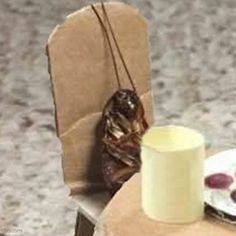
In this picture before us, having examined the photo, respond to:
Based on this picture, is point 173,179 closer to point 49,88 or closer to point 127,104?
point 127,104

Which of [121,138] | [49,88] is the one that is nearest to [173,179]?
[121,138]

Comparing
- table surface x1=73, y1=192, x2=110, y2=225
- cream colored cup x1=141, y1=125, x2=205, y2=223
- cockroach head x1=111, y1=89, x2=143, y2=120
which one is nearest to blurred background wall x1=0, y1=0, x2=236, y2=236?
table surface x1=73, y1=192, x2=110, y2=225

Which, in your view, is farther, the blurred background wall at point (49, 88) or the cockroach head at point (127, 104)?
the blurred background wall at point (49, 88)

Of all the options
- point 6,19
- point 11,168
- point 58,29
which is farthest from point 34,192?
point 6,19

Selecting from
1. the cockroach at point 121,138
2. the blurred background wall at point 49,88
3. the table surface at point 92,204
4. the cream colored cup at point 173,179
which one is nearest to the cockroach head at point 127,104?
the cockroach at point 121,138

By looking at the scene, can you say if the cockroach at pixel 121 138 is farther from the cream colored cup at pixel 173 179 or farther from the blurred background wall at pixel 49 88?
the blurred background wall at pixel 49 88

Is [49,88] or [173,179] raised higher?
[173,179]

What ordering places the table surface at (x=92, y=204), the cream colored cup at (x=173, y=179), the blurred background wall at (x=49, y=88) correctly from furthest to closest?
the blurred background wall at (x=49, y=88), the table surface at (x=92, y=204), the cream colored cup at (x=173, y=179)
